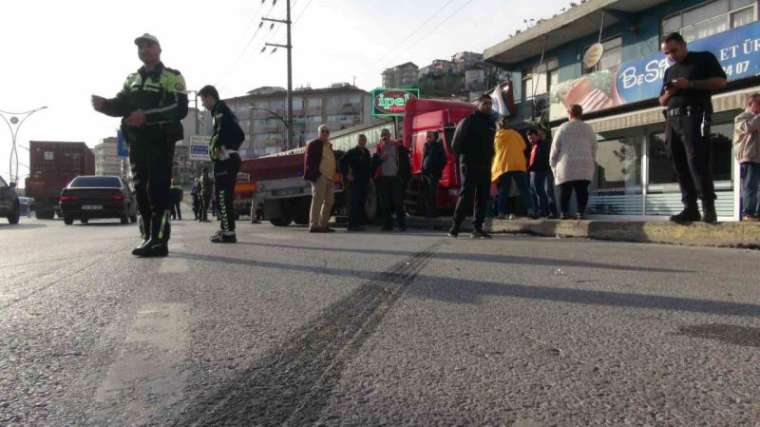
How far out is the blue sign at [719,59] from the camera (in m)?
11.3

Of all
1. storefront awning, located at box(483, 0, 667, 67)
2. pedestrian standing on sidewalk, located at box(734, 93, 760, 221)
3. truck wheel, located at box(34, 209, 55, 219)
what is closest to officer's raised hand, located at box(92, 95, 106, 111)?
pedestrian standing on sidewalk, located at box(734, 93, 760, 221)

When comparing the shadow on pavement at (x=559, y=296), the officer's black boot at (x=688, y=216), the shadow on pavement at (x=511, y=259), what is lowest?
→ the shadow on pavement at (x=559, y=296)

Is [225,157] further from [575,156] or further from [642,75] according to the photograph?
[642,75]

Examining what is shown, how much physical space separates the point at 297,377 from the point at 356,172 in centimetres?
924

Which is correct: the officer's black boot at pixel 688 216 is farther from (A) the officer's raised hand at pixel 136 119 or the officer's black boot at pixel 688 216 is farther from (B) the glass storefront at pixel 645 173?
(B) the glass storefront at pixel 645 173

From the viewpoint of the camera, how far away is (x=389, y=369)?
2180 millimetres

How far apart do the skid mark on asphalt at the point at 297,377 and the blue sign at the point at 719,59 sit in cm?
998

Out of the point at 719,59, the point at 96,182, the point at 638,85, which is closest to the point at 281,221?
the point at 96,182

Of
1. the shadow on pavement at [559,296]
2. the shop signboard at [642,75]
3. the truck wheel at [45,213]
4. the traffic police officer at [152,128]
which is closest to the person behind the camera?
the shadow on pavement at [559,296]

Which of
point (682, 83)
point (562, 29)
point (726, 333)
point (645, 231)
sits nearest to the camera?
point (726, 333)

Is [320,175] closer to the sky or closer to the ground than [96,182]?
closer to the ground

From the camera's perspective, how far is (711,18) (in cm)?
1409

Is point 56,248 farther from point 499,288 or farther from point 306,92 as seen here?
point 306,92

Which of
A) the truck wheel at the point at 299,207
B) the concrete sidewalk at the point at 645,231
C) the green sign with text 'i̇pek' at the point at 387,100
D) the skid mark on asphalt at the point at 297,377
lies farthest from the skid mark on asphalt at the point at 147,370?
the green sign with text 'i̇pek' at the point at 387,100
